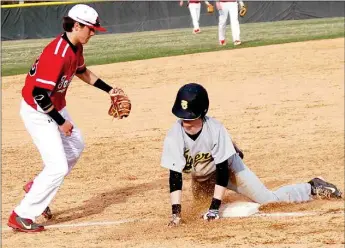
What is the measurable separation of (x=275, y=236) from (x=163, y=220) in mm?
1238

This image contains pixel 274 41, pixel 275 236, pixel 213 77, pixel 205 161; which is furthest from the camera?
pixel 274 41

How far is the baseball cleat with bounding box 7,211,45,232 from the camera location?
725 cm

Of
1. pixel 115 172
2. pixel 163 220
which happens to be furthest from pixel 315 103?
pixel 163 220

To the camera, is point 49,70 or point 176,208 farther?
point 49,70

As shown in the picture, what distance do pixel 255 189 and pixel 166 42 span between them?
15537mm

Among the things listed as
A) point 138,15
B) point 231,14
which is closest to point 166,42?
point 231,14

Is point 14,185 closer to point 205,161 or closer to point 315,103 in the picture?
point 205,161

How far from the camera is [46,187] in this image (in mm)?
7195

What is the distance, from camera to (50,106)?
7078 millimetres

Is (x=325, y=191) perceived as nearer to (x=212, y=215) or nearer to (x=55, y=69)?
(x=212, y=215)

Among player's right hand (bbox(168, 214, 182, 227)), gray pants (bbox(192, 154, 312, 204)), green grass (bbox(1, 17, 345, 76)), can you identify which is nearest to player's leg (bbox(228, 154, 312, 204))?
gray pants (bbox(192, 154, 312, 204))

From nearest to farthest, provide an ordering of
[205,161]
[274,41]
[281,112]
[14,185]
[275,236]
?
[275,236], [205,161], [14,185], [281,112], [274,41]

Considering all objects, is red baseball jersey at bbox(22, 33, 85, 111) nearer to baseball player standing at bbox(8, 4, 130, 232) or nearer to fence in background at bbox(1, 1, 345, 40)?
baseball player standing at bbox(8, 4, 130, 232)

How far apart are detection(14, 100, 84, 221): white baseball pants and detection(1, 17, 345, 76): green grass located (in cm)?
1094
